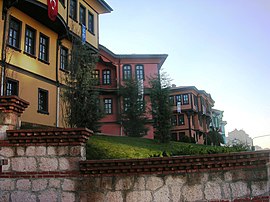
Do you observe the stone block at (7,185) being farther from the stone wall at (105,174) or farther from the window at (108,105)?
the window at (108,105)

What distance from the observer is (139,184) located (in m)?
5.59

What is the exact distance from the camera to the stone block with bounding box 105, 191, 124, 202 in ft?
18.3

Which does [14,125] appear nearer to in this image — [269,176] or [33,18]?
[269,176]

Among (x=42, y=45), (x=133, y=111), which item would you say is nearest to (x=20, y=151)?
(x=42, y=45)

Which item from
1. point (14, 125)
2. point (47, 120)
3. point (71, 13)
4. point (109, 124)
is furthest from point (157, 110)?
point (14, 125)

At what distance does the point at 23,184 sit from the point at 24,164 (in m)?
0.37

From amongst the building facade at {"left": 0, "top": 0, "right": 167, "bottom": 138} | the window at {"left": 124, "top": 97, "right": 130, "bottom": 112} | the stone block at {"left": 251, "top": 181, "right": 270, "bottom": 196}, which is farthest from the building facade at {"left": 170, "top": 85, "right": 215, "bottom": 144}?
the stone block at {"left": 251, "top": 181, "right": 270, "bottom": 196}

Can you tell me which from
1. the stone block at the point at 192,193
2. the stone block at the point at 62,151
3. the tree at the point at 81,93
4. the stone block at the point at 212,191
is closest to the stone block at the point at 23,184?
the stone block at the point at 62,151

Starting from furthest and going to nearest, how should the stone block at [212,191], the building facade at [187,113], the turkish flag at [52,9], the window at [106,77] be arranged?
the building facade at [187,113], the window at [106,77], the turkish flag at [52,9], the stone block at [212,191]

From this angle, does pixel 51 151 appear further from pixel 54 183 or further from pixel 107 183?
pixel 107 183

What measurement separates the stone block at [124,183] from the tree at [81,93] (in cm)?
1088

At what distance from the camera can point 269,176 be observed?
5.53 meters

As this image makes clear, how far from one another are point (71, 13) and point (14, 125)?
58.7ft

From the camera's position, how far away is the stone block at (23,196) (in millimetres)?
5711
